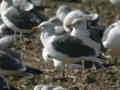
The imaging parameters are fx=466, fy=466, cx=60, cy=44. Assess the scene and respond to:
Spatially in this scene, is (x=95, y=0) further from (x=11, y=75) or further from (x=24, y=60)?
(x=11, y=75)

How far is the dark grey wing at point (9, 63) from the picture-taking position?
8125mm

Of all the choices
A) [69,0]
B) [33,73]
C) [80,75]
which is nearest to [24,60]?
[33,73]

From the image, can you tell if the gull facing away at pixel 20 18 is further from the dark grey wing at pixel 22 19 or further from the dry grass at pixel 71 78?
the dry grass at pixel 71 78

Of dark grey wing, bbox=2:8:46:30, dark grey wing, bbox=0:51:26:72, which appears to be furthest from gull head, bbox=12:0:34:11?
dark grey wing, bbox=0:51:26:72

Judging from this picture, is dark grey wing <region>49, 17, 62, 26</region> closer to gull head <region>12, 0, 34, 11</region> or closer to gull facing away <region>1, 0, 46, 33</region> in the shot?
gull facing away <region>1, 0, 46, 33</region>

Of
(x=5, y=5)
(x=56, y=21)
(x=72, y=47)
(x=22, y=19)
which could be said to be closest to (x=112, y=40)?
(x=72, y=47)

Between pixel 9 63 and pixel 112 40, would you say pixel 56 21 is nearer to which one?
pixel 112 40

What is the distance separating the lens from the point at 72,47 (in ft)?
26.0

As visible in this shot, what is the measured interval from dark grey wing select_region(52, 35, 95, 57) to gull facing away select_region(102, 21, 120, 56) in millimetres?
1263

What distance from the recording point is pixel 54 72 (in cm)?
862

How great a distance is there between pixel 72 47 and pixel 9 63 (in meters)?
1.15

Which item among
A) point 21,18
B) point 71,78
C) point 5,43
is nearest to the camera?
point 71,78

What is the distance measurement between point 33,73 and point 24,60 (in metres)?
0.86

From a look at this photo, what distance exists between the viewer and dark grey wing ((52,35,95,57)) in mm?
7879
